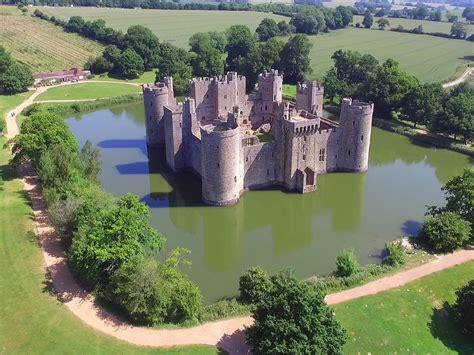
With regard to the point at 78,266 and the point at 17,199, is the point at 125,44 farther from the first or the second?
the point at 78,266

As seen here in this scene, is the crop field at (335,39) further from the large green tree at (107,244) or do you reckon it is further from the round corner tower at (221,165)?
the large green tree at (107,244)

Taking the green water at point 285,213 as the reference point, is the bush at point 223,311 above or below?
above

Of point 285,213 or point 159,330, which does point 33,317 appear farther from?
point 285,213

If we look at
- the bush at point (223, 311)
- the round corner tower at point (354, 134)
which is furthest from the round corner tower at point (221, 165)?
the bush at point (223, 311)

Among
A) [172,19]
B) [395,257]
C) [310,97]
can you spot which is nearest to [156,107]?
[310,97]

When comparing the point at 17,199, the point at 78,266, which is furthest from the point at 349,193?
the point at 17,199
